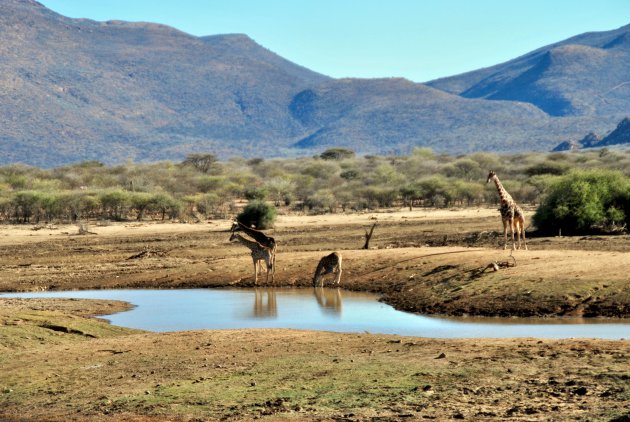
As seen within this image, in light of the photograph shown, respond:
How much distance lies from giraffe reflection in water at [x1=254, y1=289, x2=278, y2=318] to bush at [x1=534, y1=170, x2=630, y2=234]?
471 inches

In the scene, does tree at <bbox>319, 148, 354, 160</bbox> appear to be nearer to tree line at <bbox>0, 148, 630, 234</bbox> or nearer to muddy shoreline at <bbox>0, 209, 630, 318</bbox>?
tree line at <bbox>0, 148, 630, 234</bbox>

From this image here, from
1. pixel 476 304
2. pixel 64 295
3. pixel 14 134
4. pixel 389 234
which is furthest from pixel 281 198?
pixel 14 134

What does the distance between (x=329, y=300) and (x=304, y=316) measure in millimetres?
2670

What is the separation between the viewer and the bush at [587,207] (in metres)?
33.5

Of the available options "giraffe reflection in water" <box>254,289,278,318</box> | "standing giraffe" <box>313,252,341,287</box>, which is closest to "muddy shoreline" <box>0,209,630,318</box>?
"standing giraffe" <box>313,252,341,287</box>

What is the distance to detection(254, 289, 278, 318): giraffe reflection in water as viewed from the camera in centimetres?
2217

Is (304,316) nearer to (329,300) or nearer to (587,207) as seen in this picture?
(329,300)

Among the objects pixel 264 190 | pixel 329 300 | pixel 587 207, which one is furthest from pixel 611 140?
pixel 329 300

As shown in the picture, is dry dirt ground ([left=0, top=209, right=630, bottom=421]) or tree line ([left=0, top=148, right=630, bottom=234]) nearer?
dry dirt ground ([left=0, top=209, right=630, bottom=421])

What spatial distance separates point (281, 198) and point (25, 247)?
2810cm

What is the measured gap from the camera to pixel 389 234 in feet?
128

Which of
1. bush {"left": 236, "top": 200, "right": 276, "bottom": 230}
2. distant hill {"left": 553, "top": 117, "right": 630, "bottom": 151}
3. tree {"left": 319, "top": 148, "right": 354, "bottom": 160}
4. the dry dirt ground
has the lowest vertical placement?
the dry dirt ground

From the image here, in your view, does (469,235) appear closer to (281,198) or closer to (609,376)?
(609,376)

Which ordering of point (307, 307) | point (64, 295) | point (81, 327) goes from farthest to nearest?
point (64, 295) < point (307, 307) < point (81, 327)
